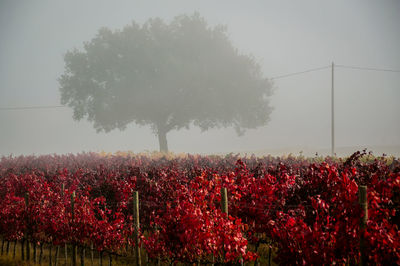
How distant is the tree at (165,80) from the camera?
1601 inches

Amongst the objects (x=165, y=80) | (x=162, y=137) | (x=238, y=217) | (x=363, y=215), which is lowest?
(x=238, y=217)

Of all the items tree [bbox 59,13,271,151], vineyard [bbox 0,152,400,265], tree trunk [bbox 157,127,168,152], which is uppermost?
tree [bbox 59,13,271,151]

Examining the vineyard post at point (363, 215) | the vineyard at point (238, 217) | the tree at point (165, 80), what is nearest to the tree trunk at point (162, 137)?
the tree at point (165, 80)

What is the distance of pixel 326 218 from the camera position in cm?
626

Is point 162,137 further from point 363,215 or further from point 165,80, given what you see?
point 363,215

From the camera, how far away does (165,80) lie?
4031cm

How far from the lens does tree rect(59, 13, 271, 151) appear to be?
40.7 metres

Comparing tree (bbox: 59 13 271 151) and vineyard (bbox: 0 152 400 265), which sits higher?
tree (bbox: 59 13 271 151)

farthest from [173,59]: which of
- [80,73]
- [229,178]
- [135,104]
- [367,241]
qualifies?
[367,241]

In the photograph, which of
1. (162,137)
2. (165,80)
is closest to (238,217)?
(165,80)

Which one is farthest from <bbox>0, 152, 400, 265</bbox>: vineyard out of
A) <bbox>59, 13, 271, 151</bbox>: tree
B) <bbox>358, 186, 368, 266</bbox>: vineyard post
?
<bbox>59, 13, 271, 151</bbox>: tree

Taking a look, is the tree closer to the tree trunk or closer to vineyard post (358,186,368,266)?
the tree trunk

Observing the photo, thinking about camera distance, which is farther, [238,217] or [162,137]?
[162,137]

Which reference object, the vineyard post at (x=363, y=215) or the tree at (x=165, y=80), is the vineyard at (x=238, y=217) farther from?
the tree at (x=165, y=80)
